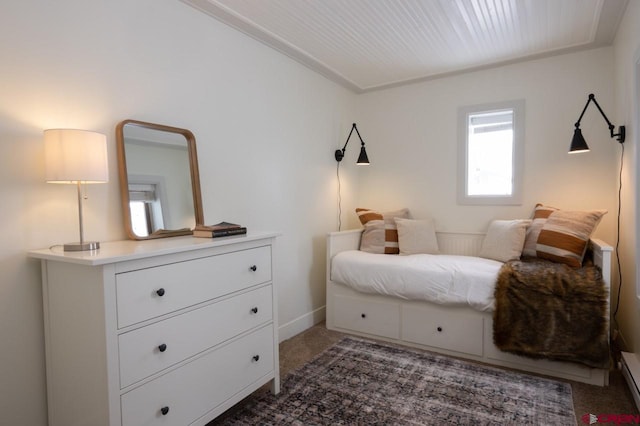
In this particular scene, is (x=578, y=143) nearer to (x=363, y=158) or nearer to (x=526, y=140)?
(x=526, y=140)

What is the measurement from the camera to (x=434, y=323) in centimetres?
271

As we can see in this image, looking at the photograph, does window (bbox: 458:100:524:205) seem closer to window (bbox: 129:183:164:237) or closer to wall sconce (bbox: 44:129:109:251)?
window (bbox: 129:183:164:237)

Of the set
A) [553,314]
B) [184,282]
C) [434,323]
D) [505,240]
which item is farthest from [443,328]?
[184,282]

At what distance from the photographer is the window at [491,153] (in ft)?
10.6

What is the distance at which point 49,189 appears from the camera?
63.2 inches

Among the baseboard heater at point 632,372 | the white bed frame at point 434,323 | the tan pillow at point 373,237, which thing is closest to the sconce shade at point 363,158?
the tan pillow at point 373,237

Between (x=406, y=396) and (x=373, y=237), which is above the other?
(x=373, y=237)

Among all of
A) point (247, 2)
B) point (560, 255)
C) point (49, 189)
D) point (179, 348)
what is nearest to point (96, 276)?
point (179, 348)

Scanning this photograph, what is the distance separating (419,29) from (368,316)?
220 centimetres

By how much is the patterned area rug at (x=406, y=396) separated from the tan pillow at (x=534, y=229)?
0.97 m

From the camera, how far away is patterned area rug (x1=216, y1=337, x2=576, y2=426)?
6.17 feet

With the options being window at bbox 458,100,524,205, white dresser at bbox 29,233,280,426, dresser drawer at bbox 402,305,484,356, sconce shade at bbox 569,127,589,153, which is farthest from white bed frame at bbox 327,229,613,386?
white dresser at bbox 29,233,280,426

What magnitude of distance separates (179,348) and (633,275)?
8.56ft

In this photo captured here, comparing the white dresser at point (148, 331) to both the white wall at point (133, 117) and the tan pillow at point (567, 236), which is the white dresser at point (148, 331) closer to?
the white wall at point (133, 117)
